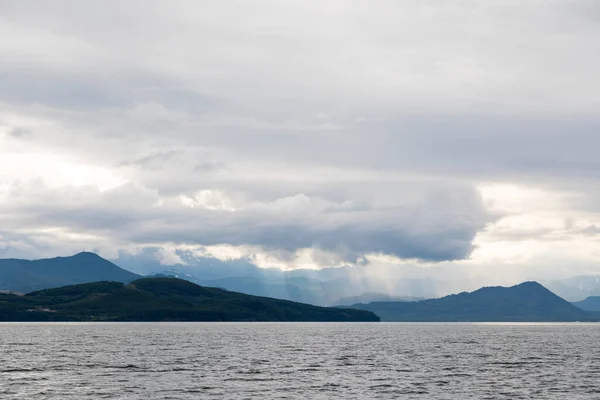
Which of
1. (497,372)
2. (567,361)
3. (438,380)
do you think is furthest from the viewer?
(567,361)

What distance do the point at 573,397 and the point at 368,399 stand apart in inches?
1282

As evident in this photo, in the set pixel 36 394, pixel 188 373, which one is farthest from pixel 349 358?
pixel 36 394

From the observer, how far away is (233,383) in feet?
402

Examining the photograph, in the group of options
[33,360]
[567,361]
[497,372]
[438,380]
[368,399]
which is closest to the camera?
[368,399]

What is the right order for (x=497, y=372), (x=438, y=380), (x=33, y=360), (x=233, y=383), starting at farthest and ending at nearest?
(x=33, y=360) → (x=497, y=372) → (x=438, y=380) → (x=233, y=383)

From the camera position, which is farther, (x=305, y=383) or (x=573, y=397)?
(x=305, y=383)

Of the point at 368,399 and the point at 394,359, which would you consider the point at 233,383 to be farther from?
the point at 394,359

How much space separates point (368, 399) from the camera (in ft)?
341

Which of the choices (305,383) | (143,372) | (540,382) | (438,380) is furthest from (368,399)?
(143,372)

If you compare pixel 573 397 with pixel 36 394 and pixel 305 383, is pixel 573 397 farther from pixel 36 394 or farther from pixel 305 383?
pixel 36 394

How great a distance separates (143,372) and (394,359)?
75344mm

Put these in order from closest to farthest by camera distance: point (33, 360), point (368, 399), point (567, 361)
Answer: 1. point (368, 399)
2. point (33, 360)
3. point (567, 361)

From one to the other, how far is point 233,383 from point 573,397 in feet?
183

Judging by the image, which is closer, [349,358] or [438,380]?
[438,380]
